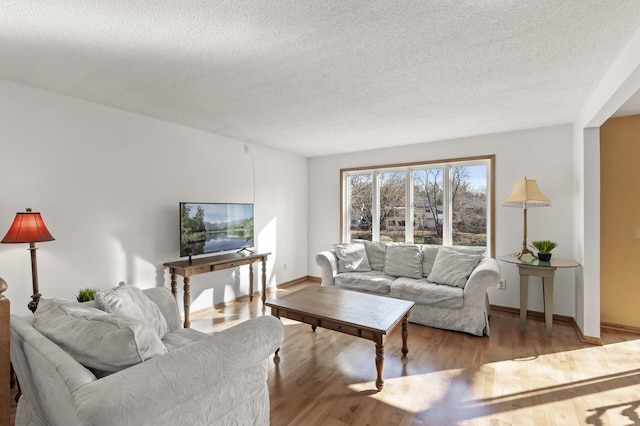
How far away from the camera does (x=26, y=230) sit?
2.20 m

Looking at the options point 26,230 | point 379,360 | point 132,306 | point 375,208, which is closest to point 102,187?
point 26,230

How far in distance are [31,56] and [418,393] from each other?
11.7ft

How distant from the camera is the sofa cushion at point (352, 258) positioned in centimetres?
425

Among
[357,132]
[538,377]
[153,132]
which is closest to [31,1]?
[153,132]

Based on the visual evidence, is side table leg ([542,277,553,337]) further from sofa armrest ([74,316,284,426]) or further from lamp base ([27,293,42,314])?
lamp base ([27,293,42,314])

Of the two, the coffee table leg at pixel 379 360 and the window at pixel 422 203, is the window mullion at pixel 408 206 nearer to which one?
the window at pixel 422 203

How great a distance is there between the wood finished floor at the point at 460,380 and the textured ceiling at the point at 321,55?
2.36m

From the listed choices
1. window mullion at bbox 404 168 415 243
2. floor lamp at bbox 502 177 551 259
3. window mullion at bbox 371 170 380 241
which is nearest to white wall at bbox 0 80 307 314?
window mullion at bbox 371 170 380 241

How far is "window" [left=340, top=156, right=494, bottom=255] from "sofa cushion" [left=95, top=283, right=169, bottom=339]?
142 inches

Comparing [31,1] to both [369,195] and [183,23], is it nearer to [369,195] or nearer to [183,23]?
[183,23]

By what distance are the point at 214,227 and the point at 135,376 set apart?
9.34ft

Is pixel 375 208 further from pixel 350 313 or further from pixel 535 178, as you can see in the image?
pixel 350 313

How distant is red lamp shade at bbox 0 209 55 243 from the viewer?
216 cm

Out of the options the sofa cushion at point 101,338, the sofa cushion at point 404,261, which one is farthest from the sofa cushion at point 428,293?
the sofa cushion at point 101,338
